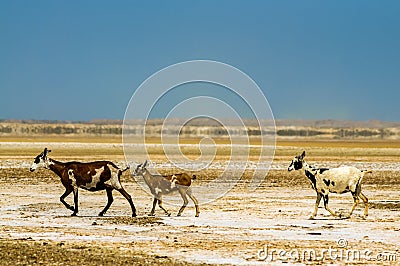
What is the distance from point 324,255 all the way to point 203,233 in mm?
3718

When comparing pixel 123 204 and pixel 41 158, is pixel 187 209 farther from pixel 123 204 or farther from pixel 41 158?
pixel 41 158

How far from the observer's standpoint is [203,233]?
17.0 m

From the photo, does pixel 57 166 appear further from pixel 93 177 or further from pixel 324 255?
pixel 324 255

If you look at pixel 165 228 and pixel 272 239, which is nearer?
pixel 272 239

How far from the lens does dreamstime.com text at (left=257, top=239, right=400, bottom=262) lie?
1377 centimetres

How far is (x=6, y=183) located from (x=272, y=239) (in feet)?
64.1

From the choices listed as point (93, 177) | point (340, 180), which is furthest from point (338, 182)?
point (93, 177)

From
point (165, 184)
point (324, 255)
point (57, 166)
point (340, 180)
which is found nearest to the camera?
point (324, 255)

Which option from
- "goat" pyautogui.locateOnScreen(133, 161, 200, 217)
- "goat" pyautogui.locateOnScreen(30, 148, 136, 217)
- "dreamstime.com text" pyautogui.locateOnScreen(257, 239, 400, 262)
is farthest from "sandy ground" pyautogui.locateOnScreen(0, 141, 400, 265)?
"goat" pyautogui.locateOnScreen(30, 148, 136, 217)

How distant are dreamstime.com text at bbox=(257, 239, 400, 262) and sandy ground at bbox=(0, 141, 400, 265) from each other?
19mm

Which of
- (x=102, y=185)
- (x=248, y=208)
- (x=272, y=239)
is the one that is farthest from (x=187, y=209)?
(x=272, y=239)

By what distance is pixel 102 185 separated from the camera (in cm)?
2000

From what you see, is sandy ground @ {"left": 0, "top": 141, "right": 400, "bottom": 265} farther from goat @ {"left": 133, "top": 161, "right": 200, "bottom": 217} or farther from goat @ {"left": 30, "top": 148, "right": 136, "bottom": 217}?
goat @ {"left": 30, "top": 148, "right": 136, "bottom": 217}

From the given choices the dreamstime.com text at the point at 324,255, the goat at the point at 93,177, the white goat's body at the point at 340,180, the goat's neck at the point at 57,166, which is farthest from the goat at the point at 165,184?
the dreamstime.com text at the point at 324,255
